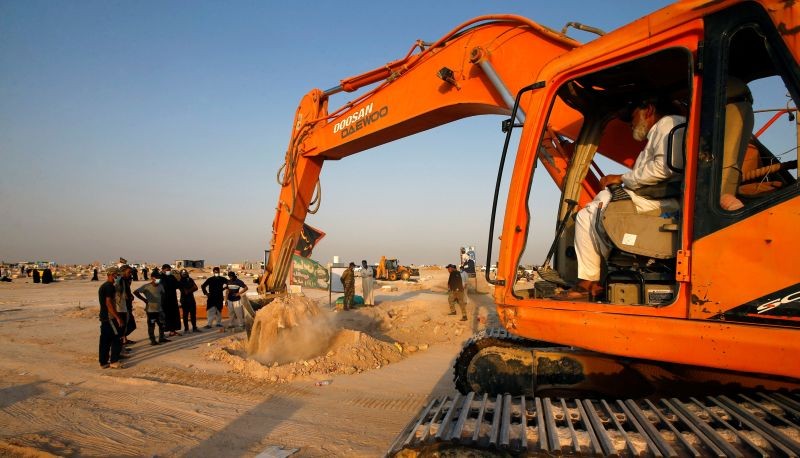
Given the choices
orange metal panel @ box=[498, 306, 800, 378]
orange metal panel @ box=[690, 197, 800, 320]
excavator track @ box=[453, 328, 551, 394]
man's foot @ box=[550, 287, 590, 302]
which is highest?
orange metal panel @ box=[690, 197, 800, 320]

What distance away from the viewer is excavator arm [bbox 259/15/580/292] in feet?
14.5

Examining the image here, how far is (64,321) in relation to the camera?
13156mm

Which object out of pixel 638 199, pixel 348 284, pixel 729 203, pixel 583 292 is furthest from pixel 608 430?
pixel 348 284

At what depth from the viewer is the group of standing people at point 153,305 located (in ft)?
25.4

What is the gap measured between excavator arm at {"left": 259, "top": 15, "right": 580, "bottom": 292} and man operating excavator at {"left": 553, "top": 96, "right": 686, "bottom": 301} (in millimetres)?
868

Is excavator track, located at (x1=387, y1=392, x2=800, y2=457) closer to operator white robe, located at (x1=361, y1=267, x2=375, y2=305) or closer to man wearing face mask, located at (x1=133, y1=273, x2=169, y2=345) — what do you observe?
man wearing face mask, located at (x1=133, y1=273, x2=169, y2=345)

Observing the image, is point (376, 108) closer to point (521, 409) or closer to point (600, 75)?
point (600, 75)

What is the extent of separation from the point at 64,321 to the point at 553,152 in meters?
14.5

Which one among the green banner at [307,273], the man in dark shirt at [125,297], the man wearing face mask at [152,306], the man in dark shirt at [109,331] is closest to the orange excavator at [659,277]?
the man in dark shirt at [109,331]

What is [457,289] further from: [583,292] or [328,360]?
[583,292]

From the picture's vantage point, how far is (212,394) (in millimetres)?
6027

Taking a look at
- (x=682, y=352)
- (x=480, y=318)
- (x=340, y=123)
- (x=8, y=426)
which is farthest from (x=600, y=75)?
(x=480, y=318)

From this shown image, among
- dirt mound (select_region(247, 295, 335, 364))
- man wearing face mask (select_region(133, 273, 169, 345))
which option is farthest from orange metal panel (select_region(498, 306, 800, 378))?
man wearing face mask (select_region(133, 273, 169, 345))

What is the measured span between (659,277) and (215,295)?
1134cm
